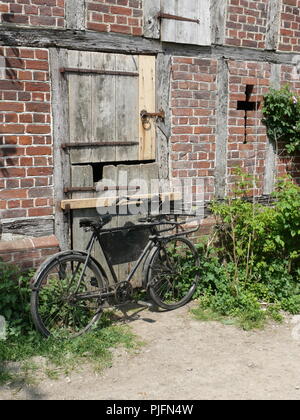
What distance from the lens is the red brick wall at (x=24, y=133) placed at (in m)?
4.49

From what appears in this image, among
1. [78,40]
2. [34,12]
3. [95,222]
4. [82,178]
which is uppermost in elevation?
[34,12]

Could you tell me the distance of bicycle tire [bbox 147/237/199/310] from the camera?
5266mm

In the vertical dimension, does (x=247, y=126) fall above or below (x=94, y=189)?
above

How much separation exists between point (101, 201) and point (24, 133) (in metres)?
1.09

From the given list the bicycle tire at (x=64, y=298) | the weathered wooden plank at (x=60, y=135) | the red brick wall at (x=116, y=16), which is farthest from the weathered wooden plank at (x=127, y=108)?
the bicycle tire at (x=64, y=298)

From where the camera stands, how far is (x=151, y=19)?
17.2 ft

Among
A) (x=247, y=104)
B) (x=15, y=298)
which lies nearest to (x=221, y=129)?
(x=247, y=104)

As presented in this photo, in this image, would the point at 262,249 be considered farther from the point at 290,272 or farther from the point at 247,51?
the point at 247,51

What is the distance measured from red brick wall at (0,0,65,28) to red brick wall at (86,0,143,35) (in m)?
0.32

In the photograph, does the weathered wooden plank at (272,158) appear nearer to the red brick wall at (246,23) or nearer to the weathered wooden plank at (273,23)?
the weathered wooden plank at (273,23)

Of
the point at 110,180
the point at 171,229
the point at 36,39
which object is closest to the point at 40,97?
the point at 36,39

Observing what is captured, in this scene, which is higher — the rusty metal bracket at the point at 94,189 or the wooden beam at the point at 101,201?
the rusty metal bracket at the point at 94,189

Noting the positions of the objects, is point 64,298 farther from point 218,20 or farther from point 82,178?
point 218,20

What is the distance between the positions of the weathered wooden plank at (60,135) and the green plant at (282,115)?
2868 millimetres
